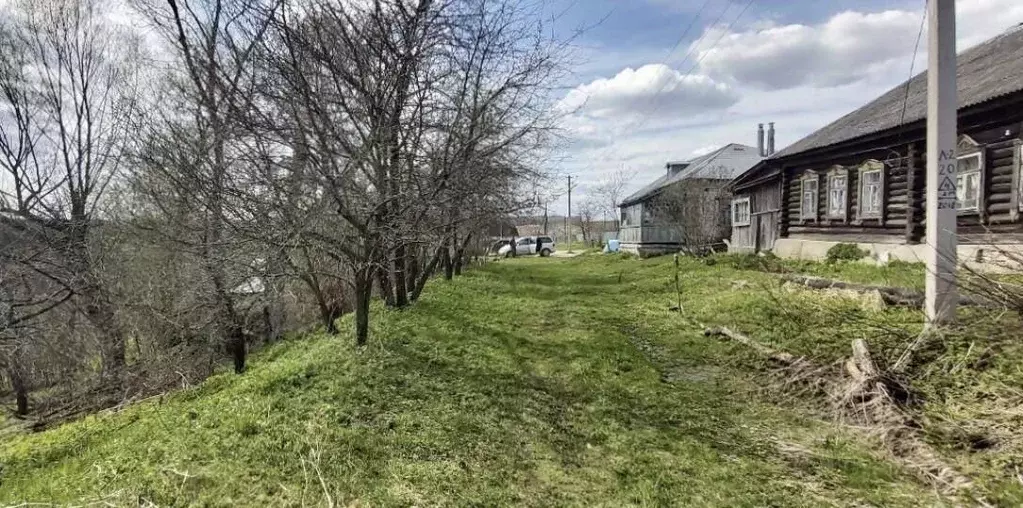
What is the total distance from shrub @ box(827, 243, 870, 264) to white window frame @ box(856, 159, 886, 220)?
891mm

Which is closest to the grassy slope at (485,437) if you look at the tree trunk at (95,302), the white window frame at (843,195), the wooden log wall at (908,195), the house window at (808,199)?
the wooden log wall at (908,195)

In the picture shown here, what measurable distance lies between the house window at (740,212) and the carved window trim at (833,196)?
5.53 m

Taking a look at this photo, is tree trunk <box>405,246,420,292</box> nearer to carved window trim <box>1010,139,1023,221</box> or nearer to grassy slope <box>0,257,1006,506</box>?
grassy slope <box>0,257,1006,506</box>

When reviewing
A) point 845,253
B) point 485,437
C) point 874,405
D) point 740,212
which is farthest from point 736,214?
point 485,437

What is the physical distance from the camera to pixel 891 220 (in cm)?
1307

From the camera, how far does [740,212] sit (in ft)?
72.0

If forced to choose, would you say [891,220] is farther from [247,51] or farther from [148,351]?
[148,351]

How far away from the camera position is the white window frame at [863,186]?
13.3m

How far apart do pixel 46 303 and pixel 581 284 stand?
43.3 ft

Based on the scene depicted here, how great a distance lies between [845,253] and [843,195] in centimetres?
212

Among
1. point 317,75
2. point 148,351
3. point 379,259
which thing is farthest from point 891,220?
point 148,351

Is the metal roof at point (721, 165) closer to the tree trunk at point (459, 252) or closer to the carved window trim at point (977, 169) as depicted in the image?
the tree trunk at point (459, 252)

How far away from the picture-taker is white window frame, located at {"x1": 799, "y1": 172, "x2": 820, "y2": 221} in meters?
16.0

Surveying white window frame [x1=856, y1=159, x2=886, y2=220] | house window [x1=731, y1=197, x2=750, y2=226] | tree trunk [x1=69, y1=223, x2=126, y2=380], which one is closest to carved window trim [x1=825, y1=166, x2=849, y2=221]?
white window frame [x1=856, y1=159, x2=886, y2=220]
